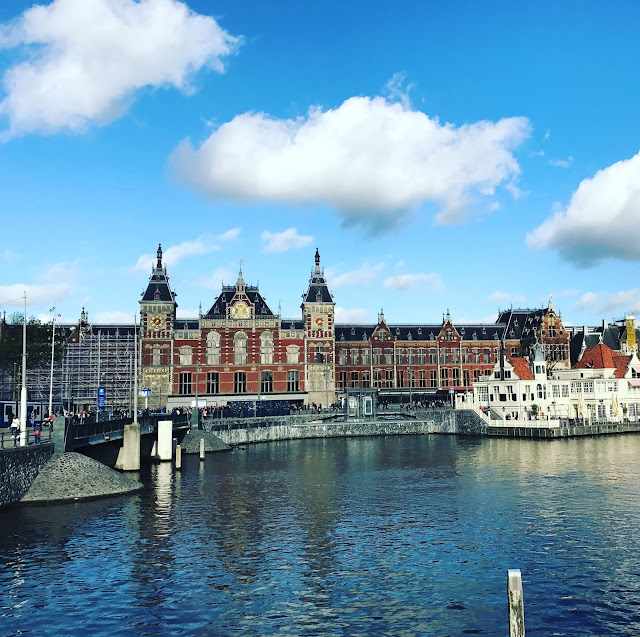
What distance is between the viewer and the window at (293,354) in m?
124

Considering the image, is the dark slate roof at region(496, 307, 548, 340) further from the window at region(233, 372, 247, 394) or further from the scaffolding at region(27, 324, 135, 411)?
the scaffolding at region(27, 324, 135, 411)

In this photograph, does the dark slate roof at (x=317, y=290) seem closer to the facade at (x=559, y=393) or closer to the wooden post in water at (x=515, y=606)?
the facade at (x=559, y=393)

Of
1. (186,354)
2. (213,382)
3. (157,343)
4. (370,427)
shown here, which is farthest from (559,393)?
(157,343)

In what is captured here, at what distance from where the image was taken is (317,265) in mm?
130625

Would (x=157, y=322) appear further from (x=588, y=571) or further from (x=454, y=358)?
(x=588, y=571)

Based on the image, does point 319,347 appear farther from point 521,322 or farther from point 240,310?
point 521,322

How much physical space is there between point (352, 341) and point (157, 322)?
37.2 metres

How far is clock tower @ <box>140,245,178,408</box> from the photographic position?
120 m

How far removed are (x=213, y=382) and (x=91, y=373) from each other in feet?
66.8

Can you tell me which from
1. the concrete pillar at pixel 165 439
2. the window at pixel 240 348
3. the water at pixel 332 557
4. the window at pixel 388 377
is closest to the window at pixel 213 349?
the window at pixel 240 348

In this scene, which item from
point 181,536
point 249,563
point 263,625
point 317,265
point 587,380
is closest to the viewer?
point 263,625

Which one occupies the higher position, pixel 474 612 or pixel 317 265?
pixel 317 265

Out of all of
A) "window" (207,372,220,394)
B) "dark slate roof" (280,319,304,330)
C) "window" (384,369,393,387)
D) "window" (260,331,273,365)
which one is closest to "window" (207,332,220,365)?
"window" (207,372,220,394)

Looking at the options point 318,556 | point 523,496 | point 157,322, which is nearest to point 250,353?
point 157,322
